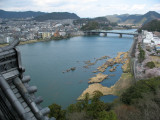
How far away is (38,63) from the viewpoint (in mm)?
8297

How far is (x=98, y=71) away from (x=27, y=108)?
6316mm

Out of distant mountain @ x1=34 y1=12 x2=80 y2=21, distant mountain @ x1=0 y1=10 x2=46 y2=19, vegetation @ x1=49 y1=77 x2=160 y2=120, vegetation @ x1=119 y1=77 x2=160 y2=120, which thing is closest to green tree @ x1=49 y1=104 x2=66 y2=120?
vegetation @ x1=49 y1=77 x2=160 y2=120

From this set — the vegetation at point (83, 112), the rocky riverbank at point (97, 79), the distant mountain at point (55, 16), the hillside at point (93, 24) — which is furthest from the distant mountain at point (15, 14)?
the vegetation at point (83, 112)

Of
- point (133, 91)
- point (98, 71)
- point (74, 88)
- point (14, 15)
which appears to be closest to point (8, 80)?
point (133, 91)

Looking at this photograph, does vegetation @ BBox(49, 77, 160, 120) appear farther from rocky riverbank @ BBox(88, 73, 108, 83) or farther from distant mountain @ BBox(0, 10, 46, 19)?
distant mountain @ BBox(0, 10, 46, 19)

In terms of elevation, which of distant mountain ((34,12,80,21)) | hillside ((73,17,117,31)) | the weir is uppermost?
distant mountain ((34,12,80,21))

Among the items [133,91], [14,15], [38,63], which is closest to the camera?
[133,91]

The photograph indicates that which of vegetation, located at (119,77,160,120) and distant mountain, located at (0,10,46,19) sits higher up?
distant mountain, located at (0,10,46,19)

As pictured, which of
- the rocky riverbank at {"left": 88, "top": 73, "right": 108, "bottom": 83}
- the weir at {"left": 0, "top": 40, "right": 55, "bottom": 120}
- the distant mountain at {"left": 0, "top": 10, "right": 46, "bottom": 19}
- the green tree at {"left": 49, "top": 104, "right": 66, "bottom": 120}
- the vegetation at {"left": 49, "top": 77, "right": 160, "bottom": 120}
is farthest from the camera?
the distant mountain at {"left": 0, "top": 10, "right": 46, "bottom": 19}

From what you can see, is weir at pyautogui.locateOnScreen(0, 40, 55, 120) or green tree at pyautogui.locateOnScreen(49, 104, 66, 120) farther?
green tree at pyautogui.locateOnScreen(49, 104, 66, 120)

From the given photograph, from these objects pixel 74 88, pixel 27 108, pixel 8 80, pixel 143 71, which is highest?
pixel 8 80

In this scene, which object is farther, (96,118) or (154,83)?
(154,83)

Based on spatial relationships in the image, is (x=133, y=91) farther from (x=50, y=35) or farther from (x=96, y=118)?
(x=50, y=35)

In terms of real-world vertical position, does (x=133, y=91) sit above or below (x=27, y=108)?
below
